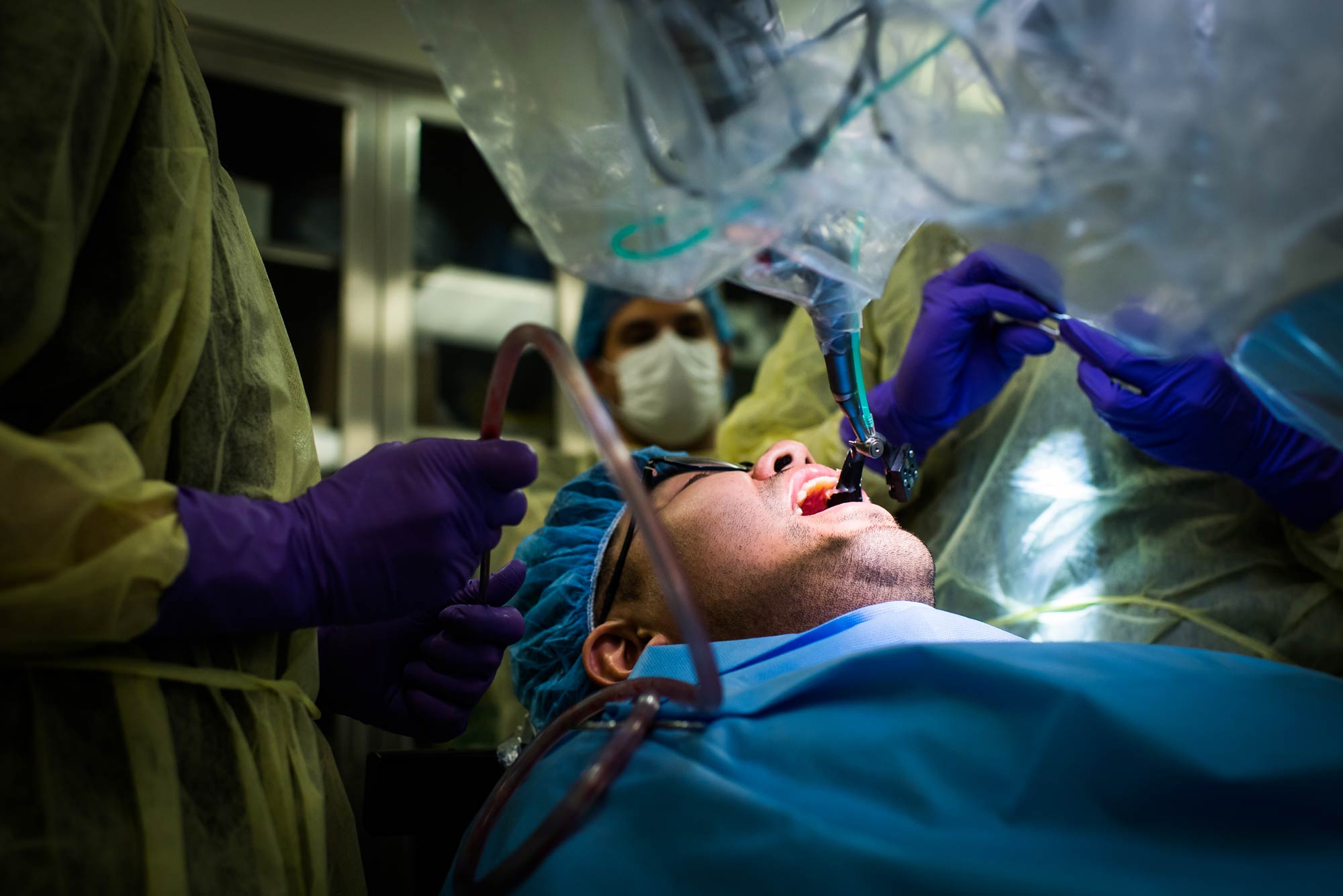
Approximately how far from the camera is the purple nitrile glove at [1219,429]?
1.36 meters

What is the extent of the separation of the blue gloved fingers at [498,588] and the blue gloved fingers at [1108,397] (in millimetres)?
954

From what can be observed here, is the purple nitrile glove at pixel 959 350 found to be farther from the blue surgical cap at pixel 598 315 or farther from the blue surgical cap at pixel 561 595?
the blue surgical cap at pixel 598 315

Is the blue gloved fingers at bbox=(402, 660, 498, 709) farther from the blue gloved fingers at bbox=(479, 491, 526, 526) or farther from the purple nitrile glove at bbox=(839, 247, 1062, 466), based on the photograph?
the purple nitrile glove at bbox=(839, 247, 1062, 466)

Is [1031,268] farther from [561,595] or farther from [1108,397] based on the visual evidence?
[561,595]

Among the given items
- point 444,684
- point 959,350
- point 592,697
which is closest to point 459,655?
point 444,684

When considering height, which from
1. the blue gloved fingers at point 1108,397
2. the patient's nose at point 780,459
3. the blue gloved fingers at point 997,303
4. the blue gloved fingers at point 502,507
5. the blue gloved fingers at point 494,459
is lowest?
the patient's nose at point 780,459

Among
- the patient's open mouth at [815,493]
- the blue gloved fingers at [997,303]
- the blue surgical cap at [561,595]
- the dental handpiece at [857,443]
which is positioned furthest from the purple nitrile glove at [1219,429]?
the blue surgical cap at [561,595]

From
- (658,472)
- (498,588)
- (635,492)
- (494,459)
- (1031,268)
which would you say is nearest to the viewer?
(635,492)

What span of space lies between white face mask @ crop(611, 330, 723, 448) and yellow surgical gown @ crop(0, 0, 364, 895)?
1869mm

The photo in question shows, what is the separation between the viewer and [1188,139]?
2.38ft

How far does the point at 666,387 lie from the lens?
2885mm

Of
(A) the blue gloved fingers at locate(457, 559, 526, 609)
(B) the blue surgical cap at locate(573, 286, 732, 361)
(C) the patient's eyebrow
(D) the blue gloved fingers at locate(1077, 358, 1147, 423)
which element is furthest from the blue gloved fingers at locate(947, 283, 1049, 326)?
(B) the blue surgical cap at locate(573, 286, 732, 361)

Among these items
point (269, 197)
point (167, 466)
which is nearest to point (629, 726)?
point (167, 466)

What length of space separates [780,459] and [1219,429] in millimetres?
679
